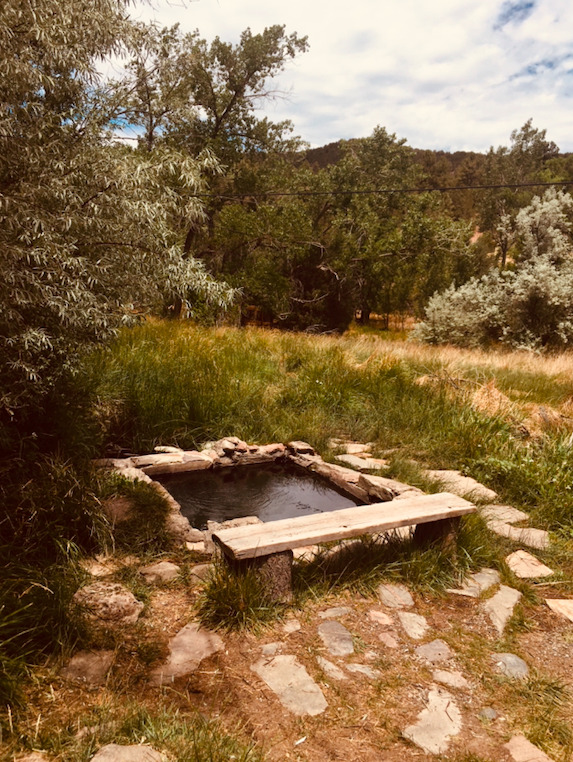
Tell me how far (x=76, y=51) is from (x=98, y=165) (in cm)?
68

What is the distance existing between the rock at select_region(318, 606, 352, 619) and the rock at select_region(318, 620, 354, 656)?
5 centimetres

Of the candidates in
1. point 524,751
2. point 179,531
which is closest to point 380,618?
point 524,751

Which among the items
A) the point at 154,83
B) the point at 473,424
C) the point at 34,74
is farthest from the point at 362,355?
the point at 34,74

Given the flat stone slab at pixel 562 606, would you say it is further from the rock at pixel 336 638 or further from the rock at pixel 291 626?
the rock at pixel 291 626

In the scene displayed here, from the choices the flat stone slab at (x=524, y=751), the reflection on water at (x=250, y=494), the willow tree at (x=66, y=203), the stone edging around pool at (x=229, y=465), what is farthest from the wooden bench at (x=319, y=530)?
the willow tree at (x=66, y=203)

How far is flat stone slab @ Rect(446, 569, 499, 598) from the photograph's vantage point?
10.9ft

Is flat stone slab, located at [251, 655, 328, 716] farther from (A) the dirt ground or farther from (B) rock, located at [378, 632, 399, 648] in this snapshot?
(B) rock, located at [378, 632, 399, 648]

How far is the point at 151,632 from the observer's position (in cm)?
275

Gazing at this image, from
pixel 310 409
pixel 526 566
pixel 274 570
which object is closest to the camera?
pixel 274 570

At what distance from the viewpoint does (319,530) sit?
121 inches

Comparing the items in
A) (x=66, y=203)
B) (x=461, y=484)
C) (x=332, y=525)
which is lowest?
(x=461, y=484)

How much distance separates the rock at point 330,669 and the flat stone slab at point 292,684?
0.32ft

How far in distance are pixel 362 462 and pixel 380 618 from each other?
2.60 m

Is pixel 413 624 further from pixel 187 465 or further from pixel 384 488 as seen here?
pixel 187 465
